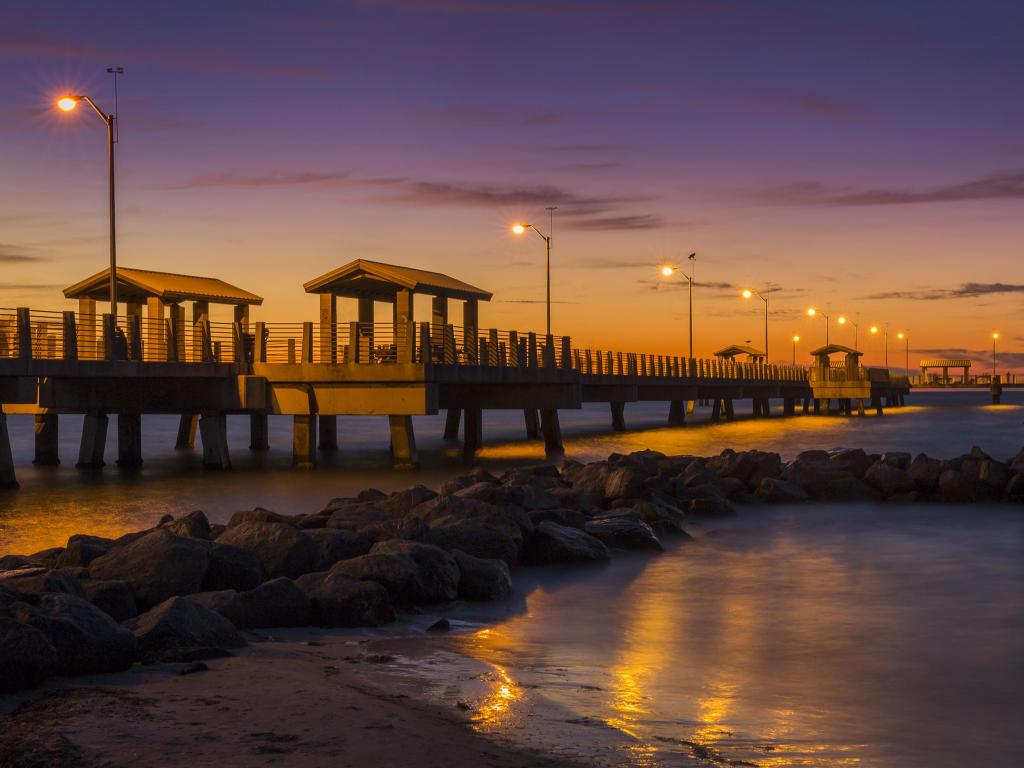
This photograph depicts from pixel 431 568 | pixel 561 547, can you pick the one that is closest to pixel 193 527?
pixel 431 568

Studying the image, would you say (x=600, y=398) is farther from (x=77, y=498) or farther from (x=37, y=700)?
(x=37, y=700)

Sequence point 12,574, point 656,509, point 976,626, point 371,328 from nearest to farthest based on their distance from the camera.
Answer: point 12,574
point 976,626
point 656,509
point 371,328

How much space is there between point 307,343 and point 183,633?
79.8 ft

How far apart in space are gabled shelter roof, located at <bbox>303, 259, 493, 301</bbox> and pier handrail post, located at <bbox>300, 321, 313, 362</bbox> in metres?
2.02

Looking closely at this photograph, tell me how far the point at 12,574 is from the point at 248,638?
274 cm

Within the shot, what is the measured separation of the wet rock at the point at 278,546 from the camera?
12641 millimetres

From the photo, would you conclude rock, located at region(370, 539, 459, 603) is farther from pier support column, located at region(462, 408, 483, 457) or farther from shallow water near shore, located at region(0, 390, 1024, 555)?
pier support column, located at region(462, 408, 483, 457)

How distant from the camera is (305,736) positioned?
6.50 meters

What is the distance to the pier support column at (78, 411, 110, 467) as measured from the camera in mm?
36719

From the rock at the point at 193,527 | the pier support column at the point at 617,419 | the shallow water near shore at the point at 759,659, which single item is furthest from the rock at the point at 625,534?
the pier support column at the point at 617,419

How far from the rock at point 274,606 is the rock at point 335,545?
2165 mm

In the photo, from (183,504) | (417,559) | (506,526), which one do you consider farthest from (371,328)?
(417,559)

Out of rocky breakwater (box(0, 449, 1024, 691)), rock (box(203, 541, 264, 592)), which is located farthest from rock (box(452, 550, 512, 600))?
rock (box(203, 541, 264, 592))

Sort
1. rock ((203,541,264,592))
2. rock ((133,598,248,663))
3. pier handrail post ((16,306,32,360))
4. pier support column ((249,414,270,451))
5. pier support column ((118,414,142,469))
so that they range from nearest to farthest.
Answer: rock ((133,598,248,663))
rock ((203,541,264,592))
pier handrail post ((16,306,32,360))
pier support column ((118,414,142,469))
pier support column ((249,414,270,451))
